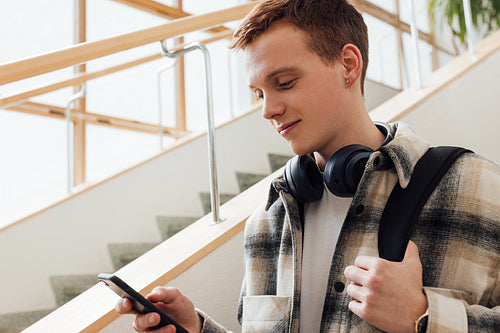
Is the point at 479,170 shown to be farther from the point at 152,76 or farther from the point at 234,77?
the point at 234,77

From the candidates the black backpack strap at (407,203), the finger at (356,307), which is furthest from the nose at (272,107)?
the finger at (356,307)

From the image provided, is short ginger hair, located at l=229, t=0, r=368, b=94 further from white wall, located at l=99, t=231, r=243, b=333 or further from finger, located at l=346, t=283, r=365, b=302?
white wall, located at l=99, t=231, r=243, b=333

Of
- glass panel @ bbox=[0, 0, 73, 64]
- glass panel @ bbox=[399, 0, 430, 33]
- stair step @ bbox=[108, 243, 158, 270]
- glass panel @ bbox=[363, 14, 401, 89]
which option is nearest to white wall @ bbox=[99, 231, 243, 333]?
stair step @ bbox=[108, 243, 158, 270]

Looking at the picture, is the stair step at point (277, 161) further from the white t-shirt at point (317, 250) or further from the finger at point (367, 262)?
the finger at point (367, 262)

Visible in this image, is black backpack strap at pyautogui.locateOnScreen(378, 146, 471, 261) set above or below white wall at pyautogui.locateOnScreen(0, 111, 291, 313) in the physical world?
above

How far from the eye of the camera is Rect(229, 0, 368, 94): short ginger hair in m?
0.87

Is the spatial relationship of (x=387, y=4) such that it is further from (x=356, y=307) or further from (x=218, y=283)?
(x=356, y=307)

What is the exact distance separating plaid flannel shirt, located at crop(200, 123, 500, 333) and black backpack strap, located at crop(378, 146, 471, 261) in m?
0.01

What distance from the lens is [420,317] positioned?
633 mm

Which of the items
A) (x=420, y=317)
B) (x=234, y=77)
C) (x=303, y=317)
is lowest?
(x=234, y=77)

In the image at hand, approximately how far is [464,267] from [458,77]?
1.62 meters

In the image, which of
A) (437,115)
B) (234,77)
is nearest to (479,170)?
(437,115)

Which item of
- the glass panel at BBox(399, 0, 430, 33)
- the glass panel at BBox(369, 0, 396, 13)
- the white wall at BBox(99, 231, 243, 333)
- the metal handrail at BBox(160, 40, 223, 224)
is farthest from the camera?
the glass panel at BBox(399, 0, 430, 33)

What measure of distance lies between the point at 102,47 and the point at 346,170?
32.8 inches
